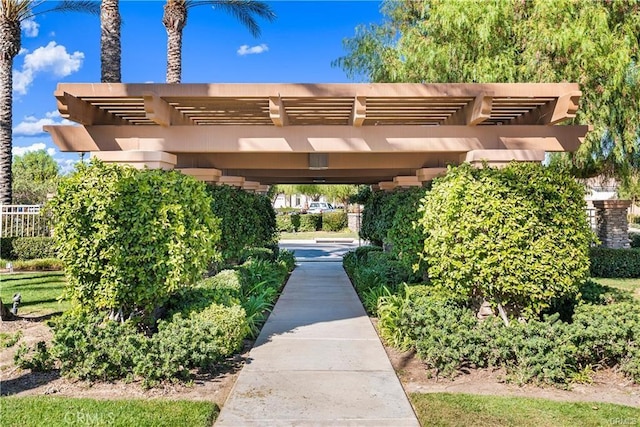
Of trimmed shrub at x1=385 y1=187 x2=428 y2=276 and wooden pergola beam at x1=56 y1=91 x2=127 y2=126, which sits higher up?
wooden pergola beam at x1=56 y1=91 x2=127 y2=126

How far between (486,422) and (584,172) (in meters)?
13.6

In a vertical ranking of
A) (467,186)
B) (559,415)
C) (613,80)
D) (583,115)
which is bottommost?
(559,415)

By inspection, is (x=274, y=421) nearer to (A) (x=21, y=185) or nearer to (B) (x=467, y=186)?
(B) (x=467, y=186)

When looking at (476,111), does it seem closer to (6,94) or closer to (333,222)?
(6,94)

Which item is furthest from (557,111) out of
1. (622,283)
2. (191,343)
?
(622,283)

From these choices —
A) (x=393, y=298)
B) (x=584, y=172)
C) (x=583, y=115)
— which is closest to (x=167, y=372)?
(x=393, y=298)

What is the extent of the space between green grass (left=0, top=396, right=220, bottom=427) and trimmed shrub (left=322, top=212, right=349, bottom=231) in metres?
33.2

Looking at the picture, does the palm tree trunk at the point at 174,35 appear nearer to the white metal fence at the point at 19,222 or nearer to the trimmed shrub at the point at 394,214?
the white metal fence at the point at 19,222

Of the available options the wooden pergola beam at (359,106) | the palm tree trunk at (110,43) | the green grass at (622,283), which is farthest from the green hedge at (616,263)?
the palm tree trunk at (110,43)

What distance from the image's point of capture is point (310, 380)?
5230mm

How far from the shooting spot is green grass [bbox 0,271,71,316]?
918cm

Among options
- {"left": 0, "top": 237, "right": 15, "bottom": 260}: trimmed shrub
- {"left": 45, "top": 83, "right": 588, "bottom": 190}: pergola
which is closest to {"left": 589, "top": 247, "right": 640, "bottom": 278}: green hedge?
{"left": 45, "top": 83, "right": 588, "bottom": 190}: pergola

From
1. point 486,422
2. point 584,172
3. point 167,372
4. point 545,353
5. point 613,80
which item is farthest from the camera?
point 584,172

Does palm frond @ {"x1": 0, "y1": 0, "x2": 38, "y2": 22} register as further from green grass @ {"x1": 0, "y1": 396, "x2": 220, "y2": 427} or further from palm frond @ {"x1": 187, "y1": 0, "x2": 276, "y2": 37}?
green grass @ {"x1": 0, "y1": 396, "x2": 220, "y2": 427}
